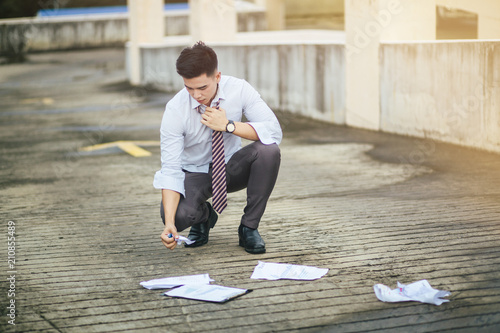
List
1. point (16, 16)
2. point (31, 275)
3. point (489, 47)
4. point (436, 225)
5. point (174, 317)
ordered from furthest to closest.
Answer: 1. point (16, 16)
2. point (489, 47)
3. point (436, 225)
4. point (31, 275)
5. point (174, 317)

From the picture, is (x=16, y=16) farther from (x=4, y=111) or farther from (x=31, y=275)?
(x=31, y=275)

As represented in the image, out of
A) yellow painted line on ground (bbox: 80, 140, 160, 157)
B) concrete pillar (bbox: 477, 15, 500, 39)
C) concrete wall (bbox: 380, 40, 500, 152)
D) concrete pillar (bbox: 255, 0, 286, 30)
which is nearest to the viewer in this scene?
concrete wall (bbox: 380, 40, 500, 152)

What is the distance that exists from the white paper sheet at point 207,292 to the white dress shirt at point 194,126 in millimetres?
748

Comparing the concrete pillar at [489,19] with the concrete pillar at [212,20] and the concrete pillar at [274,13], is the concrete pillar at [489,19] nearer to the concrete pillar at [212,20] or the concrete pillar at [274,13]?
the concrete pillar at [212,20]

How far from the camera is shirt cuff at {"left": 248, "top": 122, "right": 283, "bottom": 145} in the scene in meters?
4.88

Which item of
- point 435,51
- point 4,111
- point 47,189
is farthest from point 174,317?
point 4,111

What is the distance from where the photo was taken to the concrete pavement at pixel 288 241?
12.7 ft

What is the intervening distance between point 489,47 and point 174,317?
20.1 feet

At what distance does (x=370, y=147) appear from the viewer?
32.2ft

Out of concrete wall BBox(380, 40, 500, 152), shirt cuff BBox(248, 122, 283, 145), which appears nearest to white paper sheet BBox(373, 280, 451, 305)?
shirt cuff BBox(248, 122, 283, 145)

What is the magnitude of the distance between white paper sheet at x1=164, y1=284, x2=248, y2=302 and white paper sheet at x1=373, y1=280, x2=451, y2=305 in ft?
2.72

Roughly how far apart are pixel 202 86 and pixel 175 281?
129 cm

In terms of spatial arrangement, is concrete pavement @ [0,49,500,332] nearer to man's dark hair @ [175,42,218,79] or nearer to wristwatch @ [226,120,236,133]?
wristwatch @ [226,120,236,133]

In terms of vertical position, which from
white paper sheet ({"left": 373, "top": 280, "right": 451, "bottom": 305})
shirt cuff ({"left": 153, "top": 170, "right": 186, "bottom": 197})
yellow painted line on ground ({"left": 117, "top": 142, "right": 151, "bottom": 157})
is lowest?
white paper sheet ({"left": 373, "top": 280, "right": 451, "bottom": 305})
